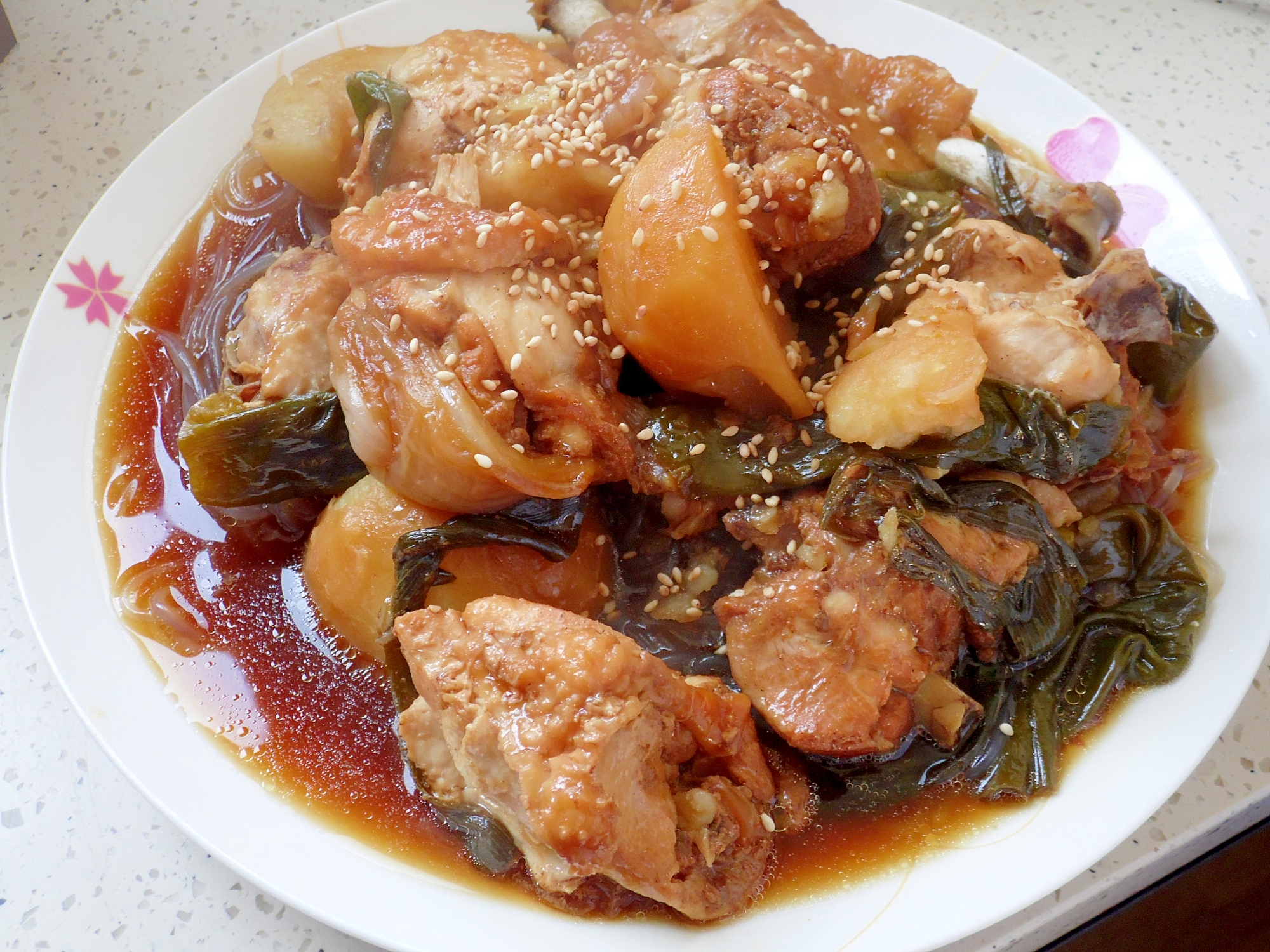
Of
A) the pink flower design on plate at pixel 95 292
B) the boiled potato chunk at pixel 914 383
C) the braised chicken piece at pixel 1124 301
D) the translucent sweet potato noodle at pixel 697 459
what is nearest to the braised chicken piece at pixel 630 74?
the translucent sweet potato noodle at pixel 697 459

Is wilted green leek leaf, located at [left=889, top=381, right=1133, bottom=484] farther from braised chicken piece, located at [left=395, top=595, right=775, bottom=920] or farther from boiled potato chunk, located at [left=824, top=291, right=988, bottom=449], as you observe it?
braised chicken piece, located at [left=395, top=595, right=775, bottom=920]

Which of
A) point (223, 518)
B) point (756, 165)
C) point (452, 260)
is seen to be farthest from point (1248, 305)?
point (223, 518)

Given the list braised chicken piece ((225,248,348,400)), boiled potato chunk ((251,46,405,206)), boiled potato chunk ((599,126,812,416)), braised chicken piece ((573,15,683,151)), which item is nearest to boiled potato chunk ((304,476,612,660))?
braised chicken piece ((225,248,348,400))

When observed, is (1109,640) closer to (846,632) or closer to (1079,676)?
(1079,676)

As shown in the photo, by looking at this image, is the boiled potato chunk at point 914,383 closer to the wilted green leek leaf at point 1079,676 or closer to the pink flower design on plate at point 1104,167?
the wilted green leek leaf at point 1079,676

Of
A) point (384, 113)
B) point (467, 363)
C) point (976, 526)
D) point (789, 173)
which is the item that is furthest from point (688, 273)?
point (384, 113)
